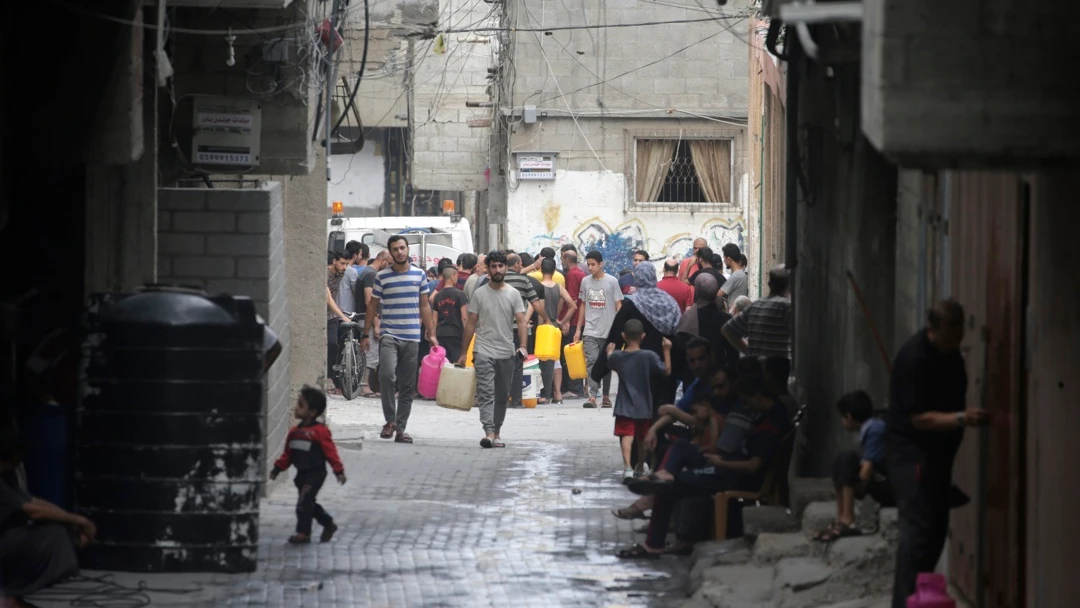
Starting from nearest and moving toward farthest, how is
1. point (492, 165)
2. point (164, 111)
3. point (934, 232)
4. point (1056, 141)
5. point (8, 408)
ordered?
point (1056, 141), point (934, 232), point (8, 408), point (164, 111), point (492, 165)

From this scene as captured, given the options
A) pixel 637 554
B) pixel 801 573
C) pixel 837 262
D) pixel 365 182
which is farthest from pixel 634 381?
pixel 365 182

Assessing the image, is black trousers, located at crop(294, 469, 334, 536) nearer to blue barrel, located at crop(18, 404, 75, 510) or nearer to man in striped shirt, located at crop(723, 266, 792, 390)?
blue barrel, located at crop(18, 404, 75, 510)

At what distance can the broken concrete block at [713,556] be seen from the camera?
8.57 meters

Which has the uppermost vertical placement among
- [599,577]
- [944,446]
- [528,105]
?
[528,105]

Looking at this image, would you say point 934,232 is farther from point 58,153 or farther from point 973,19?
point 58,153

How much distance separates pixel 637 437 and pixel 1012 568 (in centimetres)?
568

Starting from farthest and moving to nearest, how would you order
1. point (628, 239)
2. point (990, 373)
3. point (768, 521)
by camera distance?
point (628, 239) → point (768, 521) → point (990, 373)

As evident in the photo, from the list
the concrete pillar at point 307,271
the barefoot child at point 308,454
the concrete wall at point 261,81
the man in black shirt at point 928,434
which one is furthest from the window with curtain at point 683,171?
the man in black shirt at point 928,434

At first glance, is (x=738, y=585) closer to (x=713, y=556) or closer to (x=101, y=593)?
(x=713, y=556)

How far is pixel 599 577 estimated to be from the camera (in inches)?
349

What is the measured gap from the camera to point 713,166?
92.3ft

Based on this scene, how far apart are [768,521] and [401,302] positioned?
19.7 feet

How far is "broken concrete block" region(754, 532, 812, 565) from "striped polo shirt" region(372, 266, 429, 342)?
6134 mm

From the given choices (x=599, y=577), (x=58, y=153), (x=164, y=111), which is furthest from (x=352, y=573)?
(x=164, y=111)
